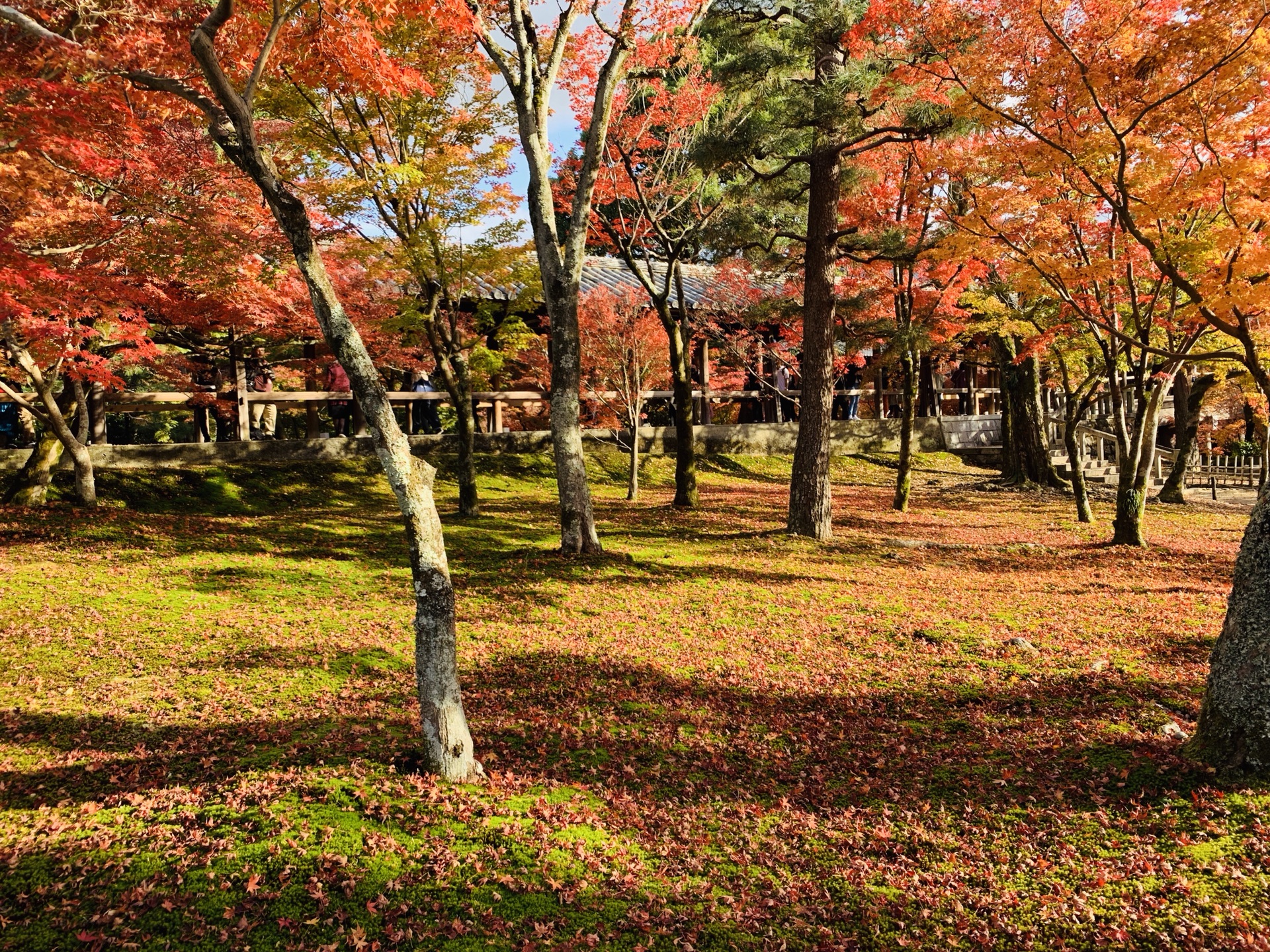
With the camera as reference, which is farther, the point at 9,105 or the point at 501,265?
the point at 501,265

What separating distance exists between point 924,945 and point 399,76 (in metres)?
8.25

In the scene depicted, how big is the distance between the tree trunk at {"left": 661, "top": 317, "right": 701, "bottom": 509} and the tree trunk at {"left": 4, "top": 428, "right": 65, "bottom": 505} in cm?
987

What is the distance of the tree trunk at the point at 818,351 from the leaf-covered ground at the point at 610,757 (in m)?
1.52

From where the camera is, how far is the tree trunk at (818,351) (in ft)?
38.8

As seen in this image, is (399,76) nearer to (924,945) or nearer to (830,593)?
(830,593)

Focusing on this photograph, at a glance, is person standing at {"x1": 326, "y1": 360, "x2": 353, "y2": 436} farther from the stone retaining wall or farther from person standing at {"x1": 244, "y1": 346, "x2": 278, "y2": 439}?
the stone retaining wall

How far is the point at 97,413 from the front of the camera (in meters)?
13.0

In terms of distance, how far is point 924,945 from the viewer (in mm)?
3488

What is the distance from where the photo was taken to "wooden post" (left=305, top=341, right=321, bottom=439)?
16141 mm

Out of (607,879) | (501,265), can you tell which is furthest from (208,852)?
(501,265)

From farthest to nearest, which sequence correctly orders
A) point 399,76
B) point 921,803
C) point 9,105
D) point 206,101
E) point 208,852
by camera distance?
point 399,76 < point 9,105 < point 921,803 < point 206,101 < point 208,852

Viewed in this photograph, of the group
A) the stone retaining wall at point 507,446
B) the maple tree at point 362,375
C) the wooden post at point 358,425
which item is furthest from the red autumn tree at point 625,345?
the maple tree at point 362,375

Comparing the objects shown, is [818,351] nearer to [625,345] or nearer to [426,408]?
[625,345]

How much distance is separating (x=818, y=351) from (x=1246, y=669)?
813cm
